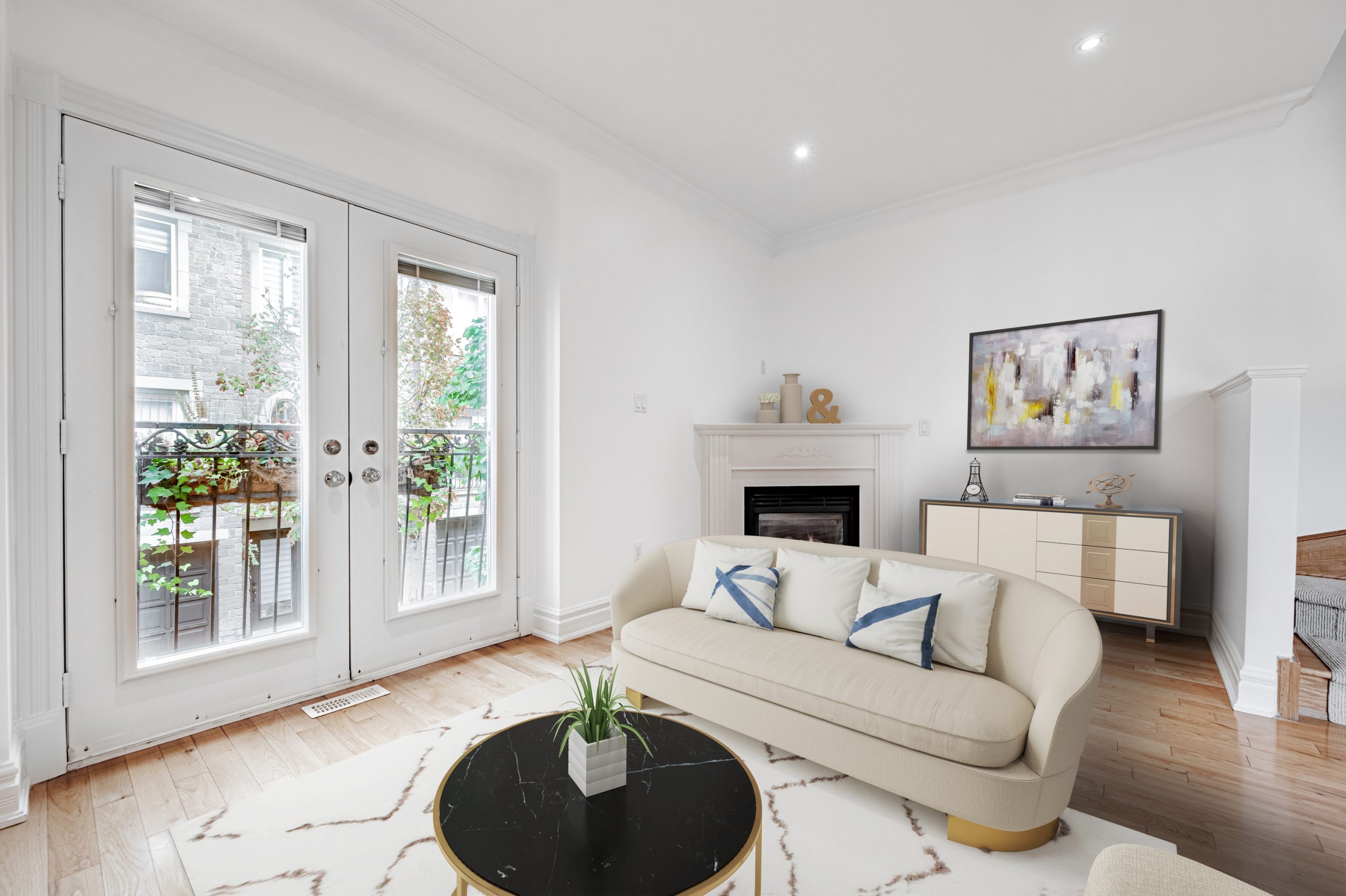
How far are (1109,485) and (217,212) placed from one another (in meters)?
4.77

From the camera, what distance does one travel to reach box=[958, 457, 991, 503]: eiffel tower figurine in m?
4.00

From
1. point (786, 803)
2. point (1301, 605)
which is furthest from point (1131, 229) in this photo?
point (786, 803)

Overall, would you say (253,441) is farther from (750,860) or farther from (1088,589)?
(1088,589)

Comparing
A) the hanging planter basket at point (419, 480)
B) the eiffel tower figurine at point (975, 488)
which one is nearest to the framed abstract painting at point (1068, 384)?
the eiffel tower figurine at point (975, 488)

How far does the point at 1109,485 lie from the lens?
359 cm

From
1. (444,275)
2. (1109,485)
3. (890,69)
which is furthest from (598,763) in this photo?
(1109,485)

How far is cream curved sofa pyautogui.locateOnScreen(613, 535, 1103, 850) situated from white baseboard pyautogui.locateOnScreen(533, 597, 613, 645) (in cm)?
97

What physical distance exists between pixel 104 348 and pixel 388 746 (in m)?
1.78

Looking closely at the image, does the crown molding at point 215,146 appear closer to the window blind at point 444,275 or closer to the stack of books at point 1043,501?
the window blind at point 444,275

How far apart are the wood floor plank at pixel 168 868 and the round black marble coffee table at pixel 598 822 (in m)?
0.81

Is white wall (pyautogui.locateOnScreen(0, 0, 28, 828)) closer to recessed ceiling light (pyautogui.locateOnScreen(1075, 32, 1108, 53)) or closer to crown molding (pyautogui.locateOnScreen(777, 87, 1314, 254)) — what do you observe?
recessed ceiling light (pyautogui.locateOnScreen(1075, 32, 1108, 53))

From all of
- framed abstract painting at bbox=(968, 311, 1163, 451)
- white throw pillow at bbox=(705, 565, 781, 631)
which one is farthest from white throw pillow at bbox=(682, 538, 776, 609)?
framed abstract painting at bbox=(968, 311, 1163, 451)

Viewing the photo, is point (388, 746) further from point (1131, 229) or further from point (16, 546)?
point (1131, 229)

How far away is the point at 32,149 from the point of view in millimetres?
1980
